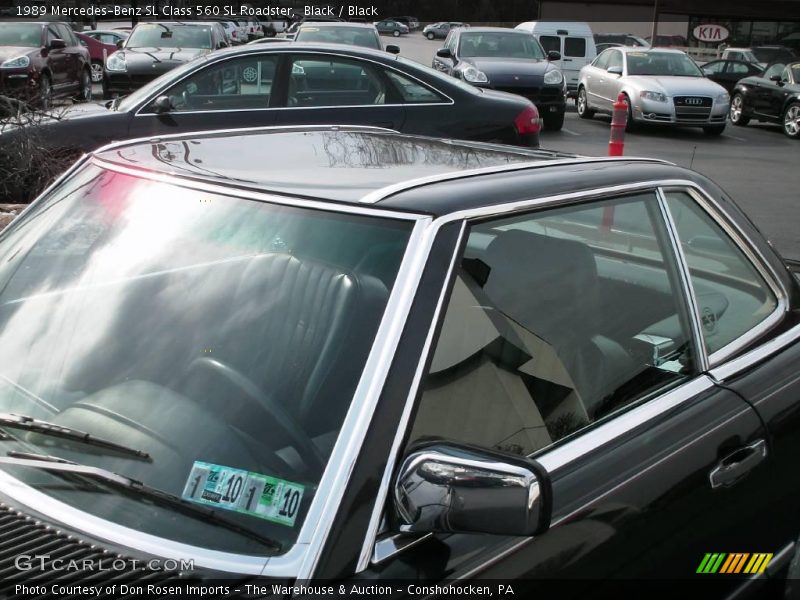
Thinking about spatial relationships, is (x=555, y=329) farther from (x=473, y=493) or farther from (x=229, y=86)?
(x=229, y=86)

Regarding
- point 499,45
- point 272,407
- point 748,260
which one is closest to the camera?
point 272,407

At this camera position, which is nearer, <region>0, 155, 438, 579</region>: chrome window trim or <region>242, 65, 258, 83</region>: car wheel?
<region>0, 155, 438, 579</region>: chrome window trim

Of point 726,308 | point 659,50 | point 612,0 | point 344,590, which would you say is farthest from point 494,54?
point 612,0

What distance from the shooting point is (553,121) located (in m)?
17.2

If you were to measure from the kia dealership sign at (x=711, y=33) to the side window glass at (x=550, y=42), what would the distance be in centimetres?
1885

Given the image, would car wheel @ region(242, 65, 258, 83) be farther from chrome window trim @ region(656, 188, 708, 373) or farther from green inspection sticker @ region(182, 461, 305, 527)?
green inspection sticker @ region(182, 461, 305, 527)

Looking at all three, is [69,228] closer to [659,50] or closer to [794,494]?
[794,494]

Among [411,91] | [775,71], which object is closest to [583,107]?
[775,71]

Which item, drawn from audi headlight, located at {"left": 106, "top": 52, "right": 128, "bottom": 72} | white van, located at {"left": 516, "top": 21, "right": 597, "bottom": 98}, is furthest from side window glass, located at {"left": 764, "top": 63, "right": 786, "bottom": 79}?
audi headlight, located at {"left": 106, "top": 52, "right": 128, "bottom": 72}

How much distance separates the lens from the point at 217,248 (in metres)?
2.08

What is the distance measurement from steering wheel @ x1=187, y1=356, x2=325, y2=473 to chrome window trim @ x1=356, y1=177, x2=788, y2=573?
0.16 m

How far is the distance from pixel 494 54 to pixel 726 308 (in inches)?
606

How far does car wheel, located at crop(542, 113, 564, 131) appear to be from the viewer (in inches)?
672

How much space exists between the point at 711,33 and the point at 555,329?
44.3 m
